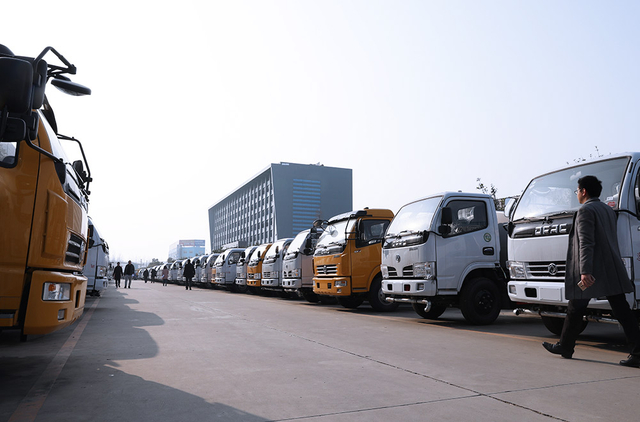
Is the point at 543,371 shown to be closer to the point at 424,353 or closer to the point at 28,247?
the point at 424,353

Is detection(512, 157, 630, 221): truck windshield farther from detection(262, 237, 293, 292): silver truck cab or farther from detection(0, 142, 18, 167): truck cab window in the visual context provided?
detection(262, 237, 293, 292): silver truck cab

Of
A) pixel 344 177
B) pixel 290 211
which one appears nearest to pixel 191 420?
pixel 290 211

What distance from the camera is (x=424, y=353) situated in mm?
5969

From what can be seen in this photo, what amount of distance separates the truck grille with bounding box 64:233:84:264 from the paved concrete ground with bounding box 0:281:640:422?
1129 mm

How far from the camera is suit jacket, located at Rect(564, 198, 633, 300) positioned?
16.9 ft

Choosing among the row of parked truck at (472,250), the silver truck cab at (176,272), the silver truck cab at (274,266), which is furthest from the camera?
the silver truck cab at (176,272)

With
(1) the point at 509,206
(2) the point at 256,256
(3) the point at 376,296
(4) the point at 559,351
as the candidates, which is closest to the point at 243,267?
(2) the point at 256,256

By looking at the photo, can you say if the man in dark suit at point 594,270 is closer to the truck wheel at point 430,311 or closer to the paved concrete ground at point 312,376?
the paved concrete ground at point 312,376

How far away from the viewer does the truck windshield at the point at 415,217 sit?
932 cm

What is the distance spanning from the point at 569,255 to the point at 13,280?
543 cm

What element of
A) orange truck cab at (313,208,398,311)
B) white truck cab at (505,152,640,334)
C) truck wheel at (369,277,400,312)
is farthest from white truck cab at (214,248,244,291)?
white truck cab at (505,152,640,334)

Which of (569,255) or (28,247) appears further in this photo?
(569,255)

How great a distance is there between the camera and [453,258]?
897cm

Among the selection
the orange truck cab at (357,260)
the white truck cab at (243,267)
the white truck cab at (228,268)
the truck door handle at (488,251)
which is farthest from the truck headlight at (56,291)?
the white truck cab at (228,268)
